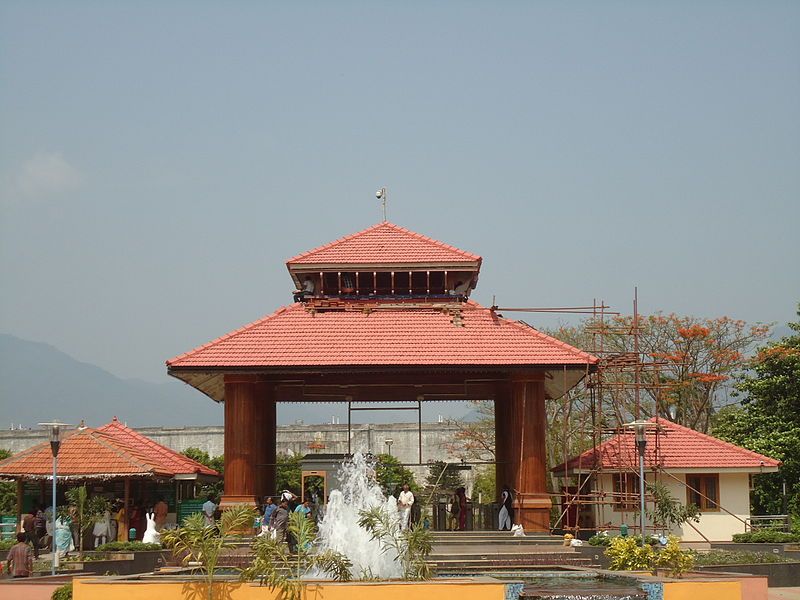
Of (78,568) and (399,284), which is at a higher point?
(399,284)

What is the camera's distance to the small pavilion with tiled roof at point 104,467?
29703 mm

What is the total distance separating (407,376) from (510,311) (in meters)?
3.20

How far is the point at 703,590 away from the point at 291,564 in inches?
226

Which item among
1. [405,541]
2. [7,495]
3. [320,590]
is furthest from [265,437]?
[7,495]

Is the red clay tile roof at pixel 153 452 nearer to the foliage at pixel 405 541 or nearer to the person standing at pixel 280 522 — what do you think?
the person standing at pixel 280 522

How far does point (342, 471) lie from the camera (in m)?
29.1

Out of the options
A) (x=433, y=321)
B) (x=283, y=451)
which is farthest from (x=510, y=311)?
(x=283, y=451)

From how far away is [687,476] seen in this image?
1304 inches

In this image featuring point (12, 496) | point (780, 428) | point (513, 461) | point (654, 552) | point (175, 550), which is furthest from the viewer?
point (12, 496)

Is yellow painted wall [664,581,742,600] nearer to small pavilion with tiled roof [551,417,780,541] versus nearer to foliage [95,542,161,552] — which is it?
foliage [95,542,161,552]

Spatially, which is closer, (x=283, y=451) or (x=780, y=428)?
(x=780, y=428)

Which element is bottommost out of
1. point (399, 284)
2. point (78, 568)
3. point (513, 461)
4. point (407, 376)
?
point (78, 568)

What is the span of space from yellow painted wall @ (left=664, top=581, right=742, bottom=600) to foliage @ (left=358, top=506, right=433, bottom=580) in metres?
3.43

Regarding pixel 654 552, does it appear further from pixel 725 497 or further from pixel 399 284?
pixel 725 497
